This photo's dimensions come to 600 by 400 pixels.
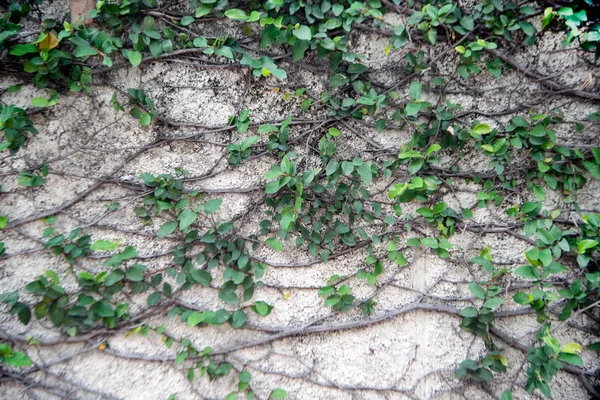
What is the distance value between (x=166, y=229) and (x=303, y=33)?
0.87m

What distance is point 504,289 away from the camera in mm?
1523

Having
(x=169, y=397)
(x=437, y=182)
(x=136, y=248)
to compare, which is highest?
(x=437, y=182)

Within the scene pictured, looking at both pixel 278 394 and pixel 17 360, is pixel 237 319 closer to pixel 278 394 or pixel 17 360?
pixel 278 394

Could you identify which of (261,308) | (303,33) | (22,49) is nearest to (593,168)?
(303,33)

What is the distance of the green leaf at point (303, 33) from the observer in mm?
1266

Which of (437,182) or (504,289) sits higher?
(437,182)

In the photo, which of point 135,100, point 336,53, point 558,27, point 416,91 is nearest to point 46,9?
point 135,100

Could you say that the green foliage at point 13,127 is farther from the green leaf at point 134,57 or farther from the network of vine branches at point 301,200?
the green leaf at point 134,57

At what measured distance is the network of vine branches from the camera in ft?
4.40

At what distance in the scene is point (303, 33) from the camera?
127cm

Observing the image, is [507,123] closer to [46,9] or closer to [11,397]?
[46,9]

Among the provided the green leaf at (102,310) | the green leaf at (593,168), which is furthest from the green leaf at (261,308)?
the green leaf at (593,168)

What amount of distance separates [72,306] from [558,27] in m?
2.13

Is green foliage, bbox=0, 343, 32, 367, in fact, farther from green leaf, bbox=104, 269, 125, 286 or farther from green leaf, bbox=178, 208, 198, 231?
green leaf, bbox=178, 208, 198, 231
